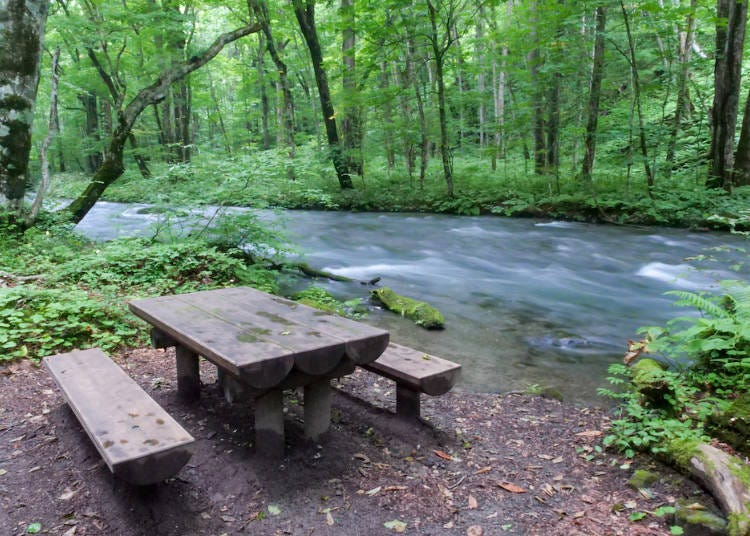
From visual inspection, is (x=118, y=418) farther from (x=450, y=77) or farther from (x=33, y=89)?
(x=450, y=77)

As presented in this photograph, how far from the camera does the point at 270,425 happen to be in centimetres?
296

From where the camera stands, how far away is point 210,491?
2.73 metres

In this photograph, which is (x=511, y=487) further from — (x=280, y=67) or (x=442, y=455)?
(x=280, y=67)

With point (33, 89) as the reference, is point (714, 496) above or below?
below

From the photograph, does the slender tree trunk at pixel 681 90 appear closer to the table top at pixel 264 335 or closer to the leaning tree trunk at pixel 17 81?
the table top at pixel 264 335

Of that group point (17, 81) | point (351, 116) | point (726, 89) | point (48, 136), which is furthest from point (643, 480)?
point (351, 116)

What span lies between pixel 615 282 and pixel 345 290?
4.67m

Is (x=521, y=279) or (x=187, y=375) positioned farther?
(x=521, y=279)

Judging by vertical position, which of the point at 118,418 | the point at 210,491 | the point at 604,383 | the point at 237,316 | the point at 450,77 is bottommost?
the point at 604,383

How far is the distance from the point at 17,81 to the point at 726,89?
573 inches

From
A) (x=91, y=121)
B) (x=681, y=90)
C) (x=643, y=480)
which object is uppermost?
(x=91, y=121)

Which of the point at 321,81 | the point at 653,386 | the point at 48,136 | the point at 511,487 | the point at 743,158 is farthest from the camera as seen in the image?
the point at 321,81

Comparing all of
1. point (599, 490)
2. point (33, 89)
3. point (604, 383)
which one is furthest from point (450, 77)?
point (599, 490)

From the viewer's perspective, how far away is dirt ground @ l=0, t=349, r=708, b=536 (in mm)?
2512
